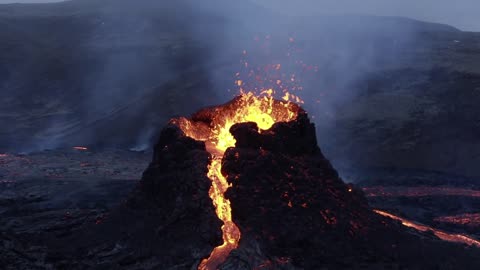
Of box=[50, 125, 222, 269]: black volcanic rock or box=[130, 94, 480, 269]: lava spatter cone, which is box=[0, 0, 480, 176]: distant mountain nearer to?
box=[130, 94, 480, 269]: lava spatter cone

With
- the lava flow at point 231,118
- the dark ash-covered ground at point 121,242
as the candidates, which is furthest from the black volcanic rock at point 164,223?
the lava flow at point 231,118

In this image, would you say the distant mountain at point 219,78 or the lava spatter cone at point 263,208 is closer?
the lava spatter cone at point 263,208

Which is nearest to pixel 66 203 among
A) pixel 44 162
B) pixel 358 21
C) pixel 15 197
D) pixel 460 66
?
pixel 15 197

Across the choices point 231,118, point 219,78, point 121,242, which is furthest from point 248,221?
point 219,78

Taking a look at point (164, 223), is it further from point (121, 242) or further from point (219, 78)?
point (219, 78)

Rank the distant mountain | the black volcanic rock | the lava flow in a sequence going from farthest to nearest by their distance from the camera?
the distant mountain
the lava flow
the black volcanic rock

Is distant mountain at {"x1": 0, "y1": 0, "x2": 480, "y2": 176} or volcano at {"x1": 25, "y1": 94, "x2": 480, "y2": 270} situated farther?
distant mountain at {"x1": 0, "y1": 0, "x2": 480, "y2": 176}

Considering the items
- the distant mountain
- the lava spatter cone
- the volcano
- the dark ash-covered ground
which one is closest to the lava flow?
the lava spatter cone

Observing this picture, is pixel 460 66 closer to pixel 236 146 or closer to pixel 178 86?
pixel 178 86

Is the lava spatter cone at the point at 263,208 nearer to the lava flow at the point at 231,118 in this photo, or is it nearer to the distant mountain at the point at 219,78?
the lava flow at the point at 231,118

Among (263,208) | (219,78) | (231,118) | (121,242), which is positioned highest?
(231,118)

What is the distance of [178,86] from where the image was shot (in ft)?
114

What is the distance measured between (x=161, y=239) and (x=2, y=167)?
1510cm

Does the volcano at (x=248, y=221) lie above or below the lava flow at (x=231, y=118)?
below
